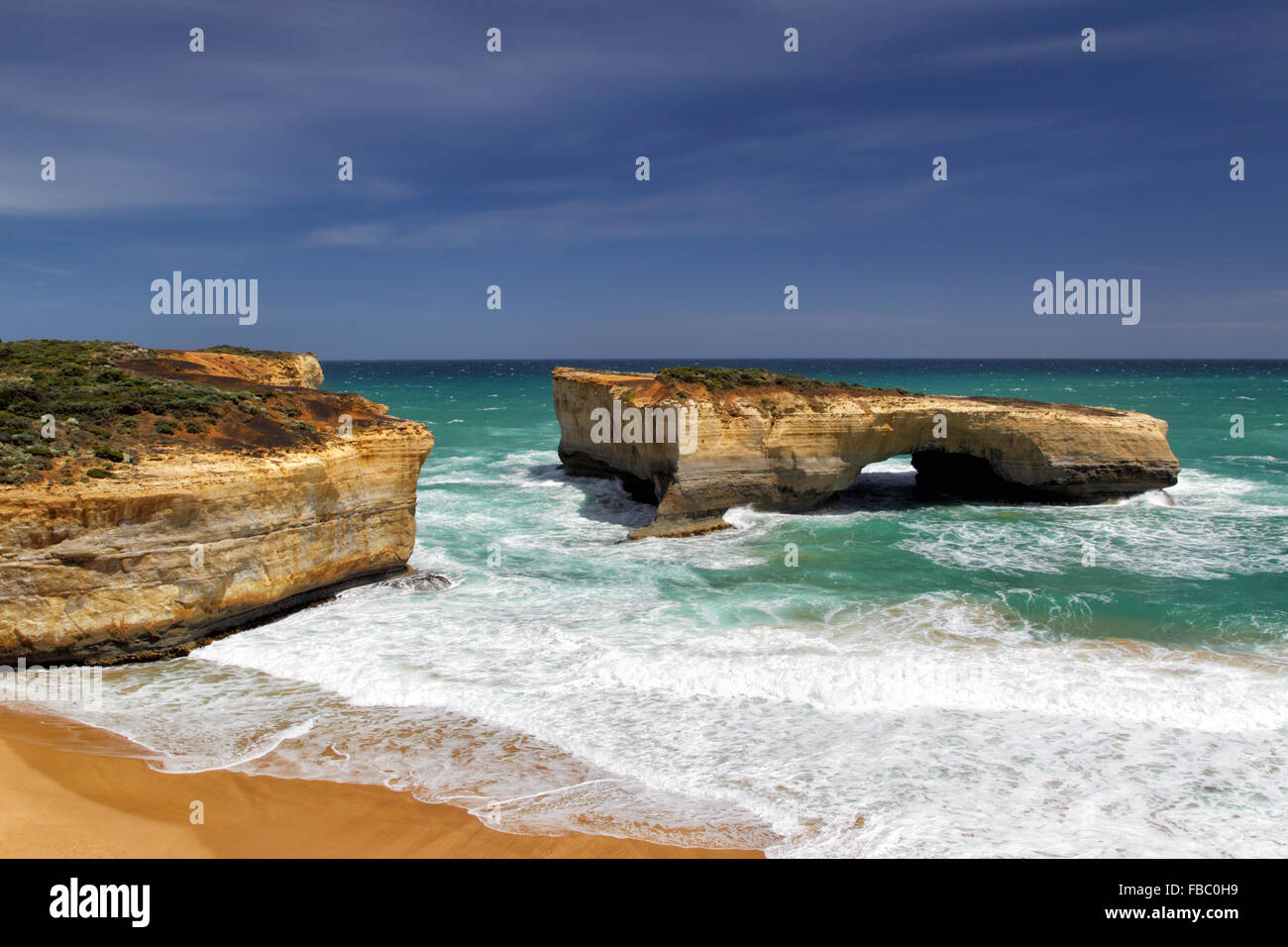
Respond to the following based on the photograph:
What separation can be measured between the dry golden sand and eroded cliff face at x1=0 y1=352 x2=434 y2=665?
8.82 ft

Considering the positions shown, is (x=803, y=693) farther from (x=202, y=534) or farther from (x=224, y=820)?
(x=202, y=534)

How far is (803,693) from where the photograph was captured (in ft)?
34.6

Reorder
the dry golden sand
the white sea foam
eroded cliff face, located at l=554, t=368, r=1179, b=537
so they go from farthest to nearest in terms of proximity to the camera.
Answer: eroded cliff face, located at l=554, t=368, r=1179, b=537
the white sea foam
the dry golden sand

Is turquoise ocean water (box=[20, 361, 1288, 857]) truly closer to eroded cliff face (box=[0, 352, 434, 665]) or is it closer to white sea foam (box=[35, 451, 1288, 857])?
white sea foam (box=[35, 451, 1288, 857])

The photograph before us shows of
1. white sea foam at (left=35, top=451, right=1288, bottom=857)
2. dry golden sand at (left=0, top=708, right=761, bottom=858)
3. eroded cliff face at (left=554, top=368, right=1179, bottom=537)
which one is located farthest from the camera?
eroded cliff face at (left=554, top=368, right=1179, bottom=537)

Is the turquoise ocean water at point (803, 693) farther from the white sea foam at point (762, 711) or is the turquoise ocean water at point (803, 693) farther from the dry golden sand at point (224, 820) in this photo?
the dry golden sand at point (224, 820)

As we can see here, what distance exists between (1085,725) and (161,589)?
44.2ft

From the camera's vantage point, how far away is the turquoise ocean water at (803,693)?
7.85 m

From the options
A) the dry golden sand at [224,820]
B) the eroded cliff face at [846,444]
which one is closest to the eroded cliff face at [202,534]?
the dry golden sand at [224,820]

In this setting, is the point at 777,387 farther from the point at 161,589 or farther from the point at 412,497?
the point at 161,589

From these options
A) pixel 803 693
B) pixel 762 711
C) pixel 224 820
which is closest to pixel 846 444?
pixel 803 693

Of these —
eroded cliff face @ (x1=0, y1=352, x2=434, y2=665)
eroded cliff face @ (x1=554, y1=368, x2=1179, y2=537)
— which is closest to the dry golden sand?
eroded cliff face @ (x1=0, y1=352, x2=434, y2=665)

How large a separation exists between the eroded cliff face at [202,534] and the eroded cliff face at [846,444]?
27.0ft

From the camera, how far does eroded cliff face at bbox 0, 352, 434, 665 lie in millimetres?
10555
